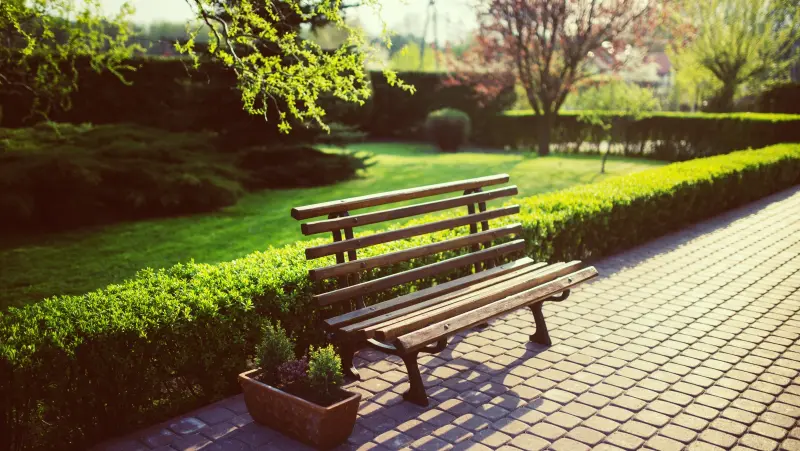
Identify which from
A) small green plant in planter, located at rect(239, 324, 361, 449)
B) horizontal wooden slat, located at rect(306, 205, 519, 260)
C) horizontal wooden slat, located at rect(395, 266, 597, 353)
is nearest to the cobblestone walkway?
small green plant in planter, located at rect(239, 324, 361, 449)

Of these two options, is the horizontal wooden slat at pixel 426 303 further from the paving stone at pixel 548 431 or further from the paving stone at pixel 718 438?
the paving stone at pixel 718 438

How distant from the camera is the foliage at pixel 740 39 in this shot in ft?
85.3

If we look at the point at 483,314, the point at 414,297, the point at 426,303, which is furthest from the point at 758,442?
the point at 414,297

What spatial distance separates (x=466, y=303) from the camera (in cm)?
466

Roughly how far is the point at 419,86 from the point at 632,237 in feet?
64.6

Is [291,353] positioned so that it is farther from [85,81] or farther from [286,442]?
[85,81]

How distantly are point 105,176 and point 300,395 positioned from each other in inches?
346

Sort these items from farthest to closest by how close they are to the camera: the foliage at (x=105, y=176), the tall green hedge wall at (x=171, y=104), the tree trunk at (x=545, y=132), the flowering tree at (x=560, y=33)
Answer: the tree trunk at (x=545, y=132) → the flowering tree at (x=560, y=33) → the tall green hedge wall at (x=171, y=104) → the foliage at (x=105, y=176)

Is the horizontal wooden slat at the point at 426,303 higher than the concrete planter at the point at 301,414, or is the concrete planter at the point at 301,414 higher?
the horizontal wooden slat at the point at 426,303

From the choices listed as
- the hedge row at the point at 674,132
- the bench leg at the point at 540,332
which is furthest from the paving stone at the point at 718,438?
the hedge row at the point at 674,132

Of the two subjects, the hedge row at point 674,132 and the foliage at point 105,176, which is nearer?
the foliage at point 105,176

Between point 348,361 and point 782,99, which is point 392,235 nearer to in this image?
point 348,361

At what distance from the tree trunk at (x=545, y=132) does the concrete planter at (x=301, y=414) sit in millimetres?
18845

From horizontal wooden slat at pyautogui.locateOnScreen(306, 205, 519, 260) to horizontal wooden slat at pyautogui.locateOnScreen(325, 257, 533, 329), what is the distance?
45 centimetres
